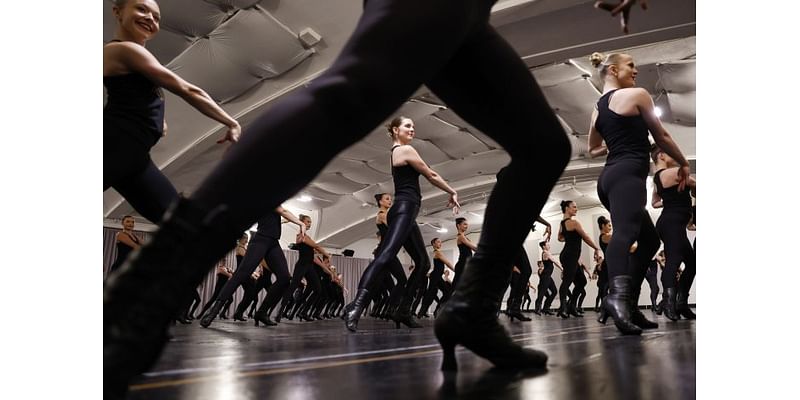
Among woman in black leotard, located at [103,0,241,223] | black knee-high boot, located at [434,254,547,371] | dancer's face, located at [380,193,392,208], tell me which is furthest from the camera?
dancer's face, located at [380,193,392,208]

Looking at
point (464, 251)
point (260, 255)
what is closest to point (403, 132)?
point (260, 255)

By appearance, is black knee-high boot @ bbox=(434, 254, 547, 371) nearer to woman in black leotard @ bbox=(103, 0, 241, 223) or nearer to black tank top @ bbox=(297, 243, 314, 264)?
woman in black leotard @ bbox=(103, 0, 241, 223)

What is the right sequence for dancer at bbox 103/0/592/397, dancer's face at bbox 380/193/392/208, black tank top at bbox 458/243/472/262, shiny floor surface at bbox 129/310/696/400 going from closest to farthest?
dancer at bbox 103/0/592/397 < shiny floor surface at bbox 129/310/696/400 < dancer's face at bbox 380/193/392/208 < black tank top at bbox 458/243/472/262

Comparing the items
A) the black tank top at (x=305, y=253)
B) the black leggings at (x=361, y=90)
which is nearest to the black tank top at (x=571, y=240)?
the black tank top at (x=305, y=253)

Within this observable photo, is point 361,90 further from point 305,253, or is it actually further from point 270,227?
point 305,253

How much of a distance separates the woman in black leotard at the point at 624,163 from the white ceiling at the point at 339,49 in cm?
114

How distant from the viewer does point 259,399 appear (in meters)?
0.75

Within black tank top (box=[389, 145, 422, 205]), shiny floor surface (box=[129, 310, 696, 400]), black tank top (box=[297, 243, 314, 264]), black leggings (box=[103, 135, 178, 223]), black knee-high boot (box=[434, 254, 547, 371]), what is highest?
black tank top (box=[389, 145, 422, 205])

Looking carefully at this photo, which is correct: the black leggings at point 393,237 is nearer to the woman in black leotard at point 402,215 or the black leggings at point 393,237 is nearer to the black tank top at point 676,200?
the woman in black leotard at point 402,215

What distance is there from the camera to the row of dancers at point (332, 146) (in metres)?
0.54

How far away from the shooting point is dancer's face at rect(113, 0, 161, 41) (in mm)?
1596

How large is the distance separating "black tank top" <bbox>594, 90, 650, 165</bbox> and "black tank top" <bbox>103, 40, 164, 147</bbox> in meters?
1.80

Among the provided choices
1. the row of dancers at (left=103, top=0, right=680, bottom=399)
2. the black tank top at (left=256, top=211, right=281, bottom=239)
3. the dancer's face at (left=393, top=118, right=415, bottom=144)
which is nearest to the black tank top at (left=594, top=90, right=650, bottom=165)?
the row of dancers at (left=103, top=0, right=680, bottom=399)
